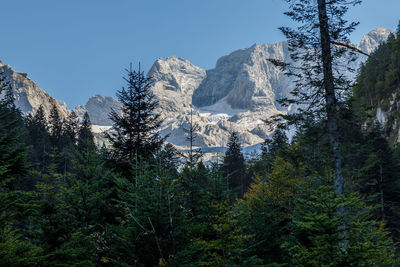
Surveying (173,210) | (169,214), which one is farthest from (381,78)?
(169,214)

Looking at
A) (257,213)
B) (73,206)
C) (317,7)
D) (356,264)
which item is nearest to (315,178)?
(356,264)

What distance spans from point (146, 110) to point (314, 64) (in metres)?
10.5

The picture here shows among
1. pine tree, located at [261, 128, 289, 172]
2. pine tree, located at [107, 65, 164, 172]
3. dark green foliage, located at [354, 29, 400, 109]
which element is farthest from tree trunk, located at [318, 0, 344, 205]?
dark green foliage, located at [354, 29, 400, 109]

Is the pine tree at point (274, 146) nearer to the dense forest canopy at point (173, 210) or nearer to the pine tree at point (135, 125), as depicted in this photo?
the dense forest canopy at point (173, 210)

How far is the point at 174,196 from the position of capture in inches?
259

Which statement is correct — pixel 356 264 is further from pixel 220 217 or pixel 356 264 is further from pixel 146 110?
pixel 146 110

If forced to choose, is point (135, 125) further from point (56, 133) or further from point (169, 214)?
point (56, 133)

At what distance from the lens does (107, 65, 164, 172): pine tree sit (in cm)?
1578

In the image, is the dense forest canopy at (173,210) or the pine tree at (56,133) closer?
the dense forest canopy at (173,210)

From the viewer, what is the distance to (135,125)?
16234 millimetres

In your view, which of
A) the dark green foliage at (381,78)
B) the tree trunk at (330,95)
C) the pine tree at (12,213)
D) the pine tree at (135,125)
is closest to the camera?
the pine tree at (12,213)

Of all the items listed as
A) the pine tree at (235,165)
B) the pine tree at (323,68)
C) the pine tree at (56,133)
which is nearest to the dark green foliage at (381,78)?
the pine tree at (235,165)

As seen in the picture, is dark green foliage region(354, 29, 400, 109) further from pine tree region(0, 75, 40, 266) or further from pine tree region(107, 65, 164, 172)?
pine tree region(0, 75, 40, 266)

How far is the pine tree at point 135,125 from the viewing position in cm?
1578
